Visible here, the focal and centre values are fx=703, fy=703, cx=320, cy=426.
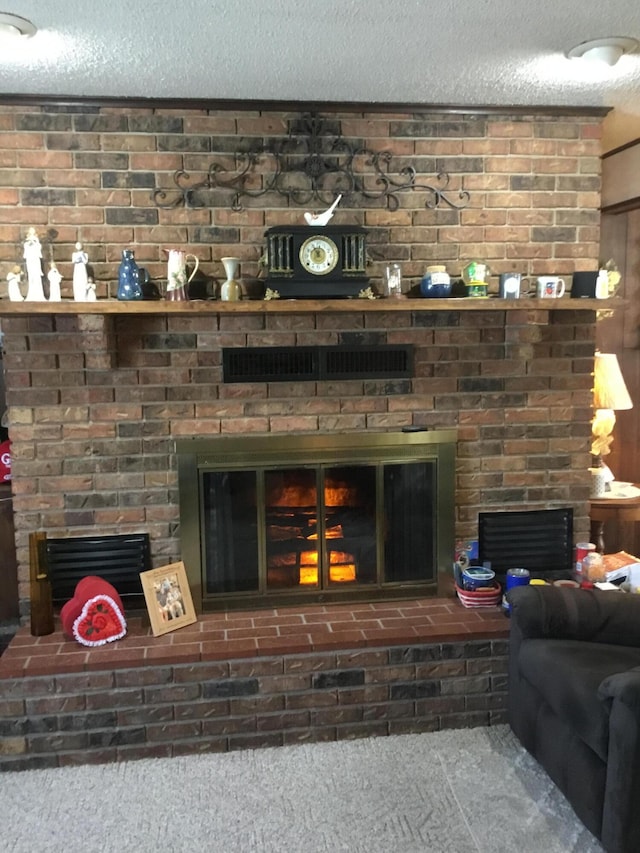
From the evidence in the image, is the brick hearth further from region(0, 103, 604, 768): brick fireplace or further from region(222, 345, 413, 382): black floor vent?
region(222, 345, 413, 382): black floor vent

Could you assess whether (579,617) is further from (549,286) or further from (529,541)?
(549,286)

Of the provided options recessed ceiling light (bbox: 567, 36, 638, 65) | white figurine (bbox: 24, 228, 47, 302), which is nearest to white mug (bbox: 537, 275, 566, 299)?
recessed ceiling light (bbox: 567, 36, 638, 65)

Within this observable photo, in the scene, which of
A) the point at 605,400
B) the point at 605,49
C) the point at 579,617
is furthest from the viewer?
the point at 605,400

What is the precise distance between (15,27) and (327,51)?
36.5 inches

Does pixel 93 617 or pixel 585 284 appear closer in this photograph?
pixel 93 617

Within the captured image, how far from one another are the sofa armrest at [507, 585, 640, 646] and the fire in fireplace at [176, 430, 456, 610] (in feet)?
2.13

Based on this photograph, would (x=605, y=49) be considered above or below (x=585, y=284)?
above

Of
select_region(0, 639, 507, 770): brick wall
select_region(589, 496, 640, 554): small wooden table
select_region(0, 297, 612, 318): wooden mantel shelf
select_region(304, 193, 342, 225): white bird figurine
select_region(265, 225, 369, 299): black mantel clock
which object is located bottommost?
select_region(0, 639, 507, 770): brick wall

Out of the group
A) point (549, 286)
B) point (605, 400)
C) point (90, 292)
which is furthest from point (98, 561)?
point (605, 400)

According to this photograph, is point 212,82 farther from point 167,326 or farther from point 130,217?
point 167,326

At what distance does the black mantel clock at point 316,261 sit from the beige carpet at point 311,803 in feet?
5.60

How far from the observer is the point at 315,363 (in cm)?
288

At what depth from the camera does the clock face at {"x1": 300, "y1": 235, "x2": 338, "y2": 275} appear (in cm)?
269

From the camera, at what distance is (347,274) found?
2.71 meters
